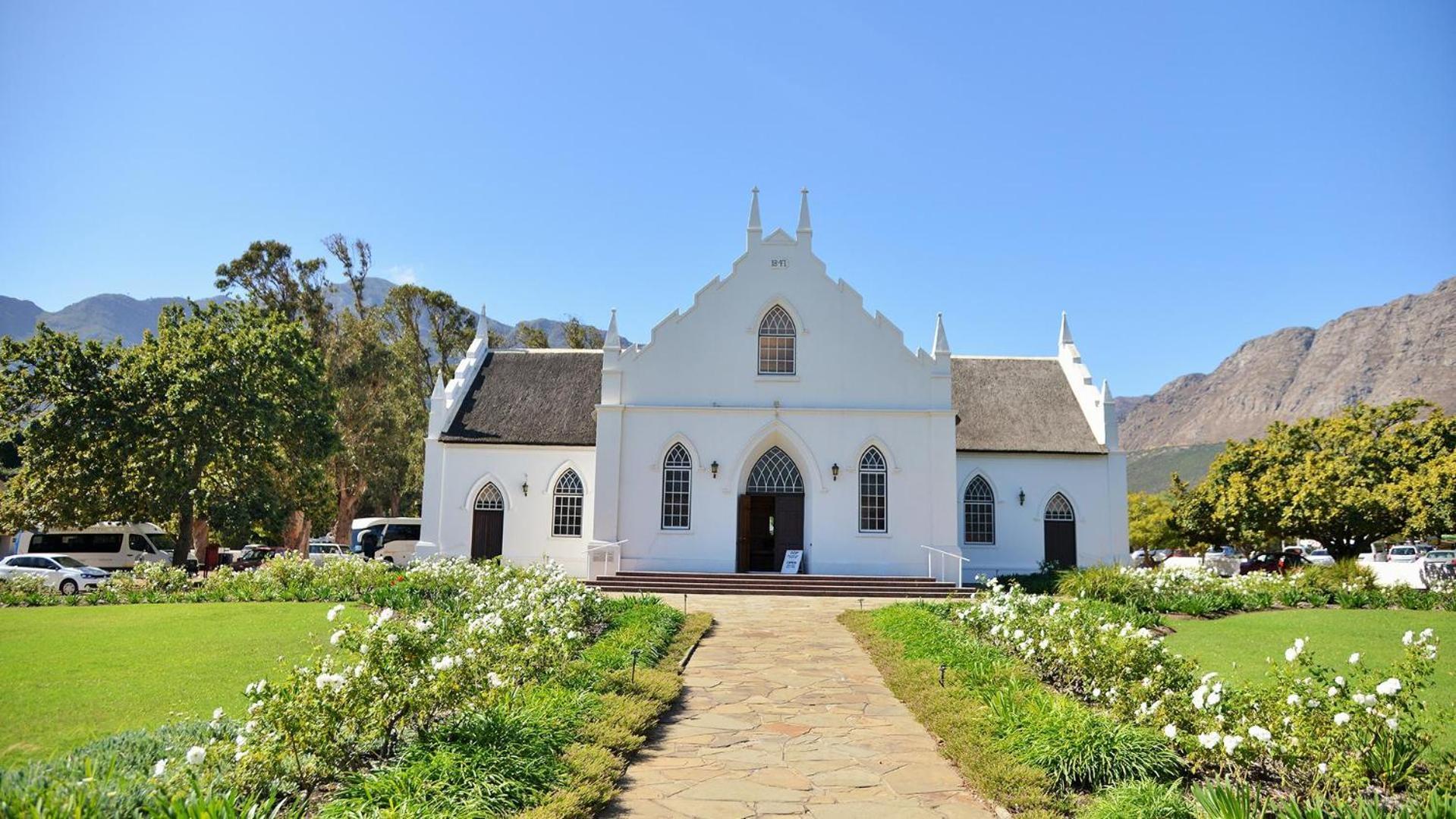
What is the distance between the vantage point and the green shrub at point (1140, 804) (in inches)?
235

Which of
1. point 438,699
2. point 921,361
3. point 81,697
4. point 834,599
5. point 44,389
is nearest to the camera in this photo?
point 438,699

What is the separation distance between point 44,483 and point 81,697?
26.2m

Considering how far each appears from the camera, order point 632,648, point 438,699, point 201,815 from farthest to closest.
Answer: point 632,648
point 438,699
point 201,815

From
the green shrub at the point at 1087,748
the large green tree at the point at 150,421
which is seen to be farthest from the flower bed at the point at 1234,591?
the large green tree at the point at 150,421

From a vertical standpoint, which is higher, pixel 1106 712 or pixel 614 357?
pixel 614 357

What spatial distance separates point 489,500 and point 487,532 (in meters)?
1.02

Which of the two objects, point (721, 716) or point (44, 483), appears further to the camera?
point (44, 483)

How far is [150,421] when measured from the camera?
30.5 metres

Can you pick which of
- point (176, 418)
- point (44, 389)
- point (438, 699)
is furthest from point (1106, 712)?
point (44, 389)

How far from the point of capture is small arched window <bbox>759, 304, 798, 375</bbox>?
27.6 m

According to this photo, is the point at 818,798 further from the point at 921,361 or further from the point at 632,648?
the point at 921,361

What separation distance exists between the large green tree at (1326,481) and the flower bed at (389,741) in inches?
1136

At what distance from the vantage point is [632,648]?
40.6 ft

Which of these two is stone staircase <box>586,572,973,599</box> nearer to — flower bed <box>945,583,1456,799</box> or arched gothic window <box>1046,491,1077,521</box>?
arched gothic window <box>1046,491,1077,521</box>
